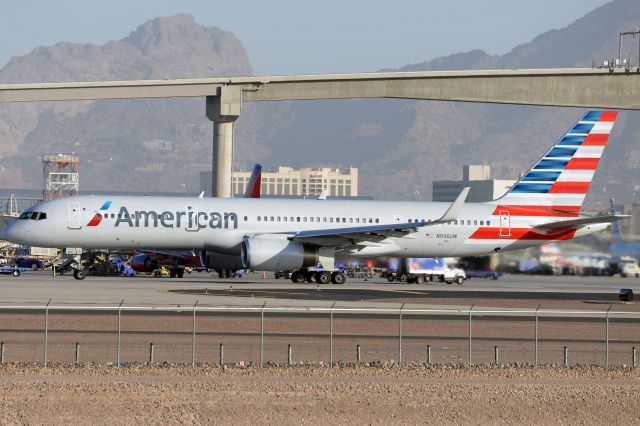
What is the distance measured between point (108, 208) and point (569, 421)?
4179 centimetres

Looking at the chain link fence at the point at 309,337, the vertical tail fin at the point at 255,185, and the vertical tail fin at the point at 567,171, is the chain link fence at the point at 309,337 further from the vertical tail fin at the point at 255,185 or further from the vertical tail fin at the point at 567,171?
the vertical tail fin at the point at 255,185

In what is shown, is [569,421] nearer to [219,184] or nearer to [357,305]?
[357,305]

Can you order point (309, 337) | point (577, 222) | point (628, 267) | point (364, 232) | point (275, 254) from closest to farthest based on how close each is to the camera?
point (309, 337) < point (275, 254) < point (364, 232) < point (628, 267) < point (577, 222)

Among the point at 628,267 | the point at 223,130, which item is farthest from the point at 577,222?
the point at 223,130

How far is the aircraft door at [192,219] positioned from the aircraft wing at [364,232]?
17.5 ft

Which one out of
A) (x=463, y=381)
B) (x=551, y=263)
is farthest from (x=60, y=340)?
(x=551, y=263)

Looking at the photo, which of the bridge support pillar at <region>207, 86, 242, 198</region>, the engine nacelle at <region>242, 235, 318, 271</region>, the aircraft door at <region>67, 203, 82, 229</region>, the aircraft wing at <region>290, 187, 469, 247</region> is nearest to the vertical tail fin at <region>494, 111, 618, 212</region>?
the aircraft wing at <region>290, 187, 469, 247</region>

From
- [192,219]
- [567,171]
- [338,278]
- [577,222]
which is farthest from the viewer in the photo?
[567,171]

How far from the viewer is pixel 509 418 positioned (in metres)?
29.6

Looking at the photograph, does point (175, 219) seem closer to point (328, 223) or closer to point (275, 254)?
point (275, 254)

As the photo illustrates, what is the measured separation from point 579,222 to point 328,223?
47.2 ft

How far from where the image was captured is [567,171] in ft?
251

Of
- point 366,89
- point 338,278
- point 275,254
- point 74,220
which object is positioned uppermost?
point 366,89

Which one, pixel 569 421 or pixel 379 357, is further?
pixel 379 357
